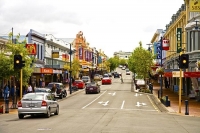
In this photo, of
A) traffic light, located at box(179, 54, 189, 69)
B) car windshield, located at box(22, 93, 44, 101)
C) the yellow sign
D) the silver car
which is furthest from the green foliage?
the yellow sign

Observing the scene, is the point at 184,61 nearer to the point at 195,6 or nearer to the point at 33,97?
the point at 195,6

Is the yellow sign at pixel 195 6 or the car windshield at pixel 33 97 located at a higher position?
the yellow sign at pixel 195 6

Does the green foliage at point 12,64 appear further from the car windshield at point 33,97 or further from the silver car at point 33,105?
the silver car at point 33,105

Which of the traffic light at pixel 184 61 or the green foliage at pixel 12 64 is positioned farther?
the green foliage at pixel 12 64

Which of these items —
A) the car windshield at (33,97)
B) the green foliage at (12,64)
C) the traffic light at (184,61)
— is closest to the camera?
the car windshield at (33,97)

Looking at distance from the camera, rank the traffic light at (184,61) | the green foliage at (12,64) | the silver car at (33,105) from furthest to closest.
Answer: the green foliage at (12,64)
the traffic light at (184,61)
the silver car at (33,105)

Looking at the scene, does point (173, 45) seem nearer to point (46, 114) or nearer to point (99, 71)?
point (46, 114)

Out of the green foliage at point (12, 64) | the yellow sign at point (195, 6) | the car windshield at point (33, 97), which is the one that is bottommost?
the car windshield at point (33, 97)

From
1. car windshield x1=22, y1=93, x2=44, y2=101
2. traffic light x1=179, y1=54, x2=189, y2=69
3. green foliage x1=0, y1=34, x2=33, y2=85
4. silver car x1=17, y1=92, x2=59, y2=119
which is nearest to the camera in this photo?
silver car x1=17, y1=92, x2=59, y2=119

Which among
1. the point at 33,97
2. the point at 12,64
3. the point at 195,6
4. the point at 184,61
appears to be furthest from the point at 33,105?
the point at 195,6

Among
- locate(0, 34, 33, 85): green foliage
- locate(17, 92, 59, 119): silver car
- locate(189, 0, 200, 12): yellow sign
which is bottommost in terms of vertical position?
locate(17, 92, 59, 119): silver car

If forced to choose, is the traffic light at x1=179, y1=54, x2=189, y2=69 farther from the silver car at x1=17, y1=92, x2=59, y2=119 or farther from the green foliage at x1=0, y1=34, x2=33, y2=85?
A: the green foliage at x1=0, y1=34, x2=33, y2=85

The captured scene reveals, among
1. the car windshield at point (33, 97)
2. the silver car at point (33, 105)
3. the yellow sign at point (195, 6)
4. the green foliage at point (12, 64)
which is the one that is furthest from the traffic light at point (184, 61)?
the green foliage at point (12, 64)

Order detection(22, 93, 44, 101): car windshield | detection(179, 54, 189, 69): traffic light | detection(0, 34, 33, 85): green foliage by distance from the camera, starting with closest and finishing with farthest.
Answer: detection(22, 93, 44, 101): car windshield, detection(179, 54, 189, 69): traffic light, detection(0, 34, 33, 85): green foliage
